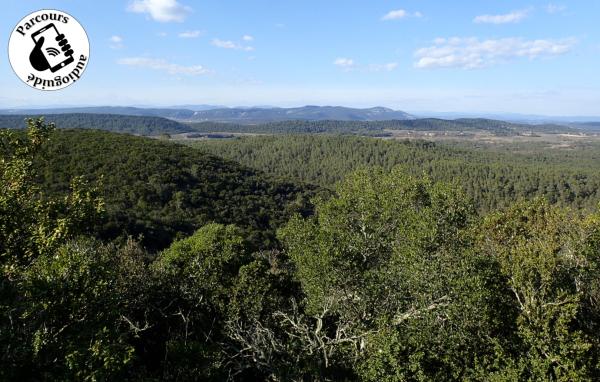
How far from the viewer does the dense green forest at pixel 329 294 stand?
10.3 metres

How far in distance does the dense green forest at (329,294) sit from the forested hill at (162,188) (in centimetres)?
3651

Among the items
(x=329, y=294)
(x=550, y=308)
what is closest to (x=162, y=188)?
(x=329, y=294)

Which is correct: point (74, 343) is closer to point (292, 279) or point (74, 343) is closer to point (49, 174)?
point (292, 279)

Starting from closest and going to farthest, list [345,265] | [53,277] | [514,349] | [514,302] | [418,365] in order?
[53,277], [418,365], [514,349], [514,302], [345,265]

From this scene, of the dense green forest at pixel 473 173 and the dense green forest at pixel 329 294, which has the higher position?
the dense green forest at pixel 329 294

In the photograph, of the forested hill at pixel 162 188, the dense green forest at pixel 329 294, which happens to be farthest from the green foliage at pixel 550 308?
the forested hill at pixel 162 188

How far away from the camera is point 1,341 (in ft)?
27.8

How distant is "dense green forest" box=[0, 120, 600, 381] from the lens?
10297mm

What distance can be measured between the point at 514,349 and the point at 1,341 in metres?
15.3

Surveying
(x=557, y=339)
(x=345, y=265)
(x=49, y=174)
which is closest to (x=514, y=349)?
(x=557, y=339)

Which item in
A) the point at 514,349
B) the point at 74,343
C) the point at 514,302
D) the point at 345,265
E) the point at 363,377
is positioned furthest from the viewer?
the point at 345,265

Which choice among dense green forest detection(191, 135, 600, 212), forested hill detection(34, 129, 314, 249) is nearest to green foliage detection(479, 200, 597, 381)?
forested hill detection(34, 129, 314, 249)

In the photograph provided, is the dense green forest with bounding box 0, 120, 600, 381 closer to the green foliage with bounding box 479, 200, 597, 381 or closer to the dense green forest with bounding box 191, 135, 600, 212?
the green foliage with bounding box 479, 200, 597, 381

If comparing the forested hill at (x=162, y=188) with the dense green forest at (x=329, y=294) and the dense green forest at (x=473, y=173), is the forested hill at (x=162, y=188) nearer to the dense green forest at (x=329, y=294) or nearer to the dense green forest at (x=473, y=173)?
the dense green forest at (x=473, y=173)
